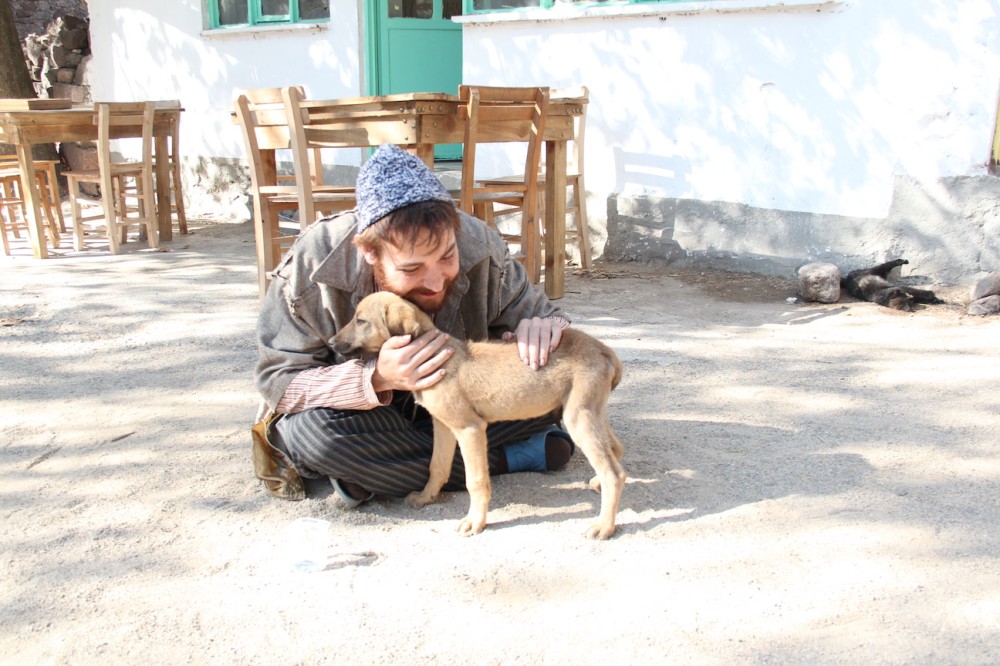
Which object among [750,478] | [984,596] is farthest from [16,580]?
[984,596]

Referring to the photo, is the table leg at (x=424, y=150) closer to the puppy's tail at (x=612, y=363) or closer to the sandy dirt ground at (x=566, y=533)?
the sandy dirt ground at (x=566, y=533)

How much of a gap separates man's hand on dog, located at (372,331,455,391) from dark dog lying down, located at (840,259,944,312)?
4.44m

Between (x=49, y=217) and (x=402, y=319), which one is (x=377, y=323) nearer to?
(x=402, y=319)

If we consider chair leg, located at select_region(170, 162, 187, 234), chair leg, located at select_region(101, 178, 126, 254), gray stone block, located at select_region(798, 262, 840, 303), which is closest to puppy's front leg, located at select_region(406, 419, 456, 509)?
gray stone block, located at select_region(798, 262, 840, 303)

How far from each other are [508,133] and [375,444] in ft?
11.4

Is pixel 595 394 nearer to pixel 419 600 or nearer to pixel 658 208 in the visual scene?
pixel 419 600

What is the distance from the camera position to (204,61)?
37.9ft

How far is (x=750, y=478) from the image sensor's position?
3.52 metres

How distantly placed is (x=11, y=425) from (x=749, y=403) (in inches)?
144

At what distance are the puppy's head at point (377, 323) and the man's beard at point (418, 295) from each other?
0.07 metres

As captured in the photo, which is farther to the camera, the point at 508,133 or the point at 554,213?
the point at 554,213

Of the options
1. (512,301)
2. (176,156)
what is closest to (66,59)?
(176,156)

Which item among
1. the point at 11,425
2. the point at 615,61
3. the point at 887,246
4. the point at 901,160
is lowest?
the point at 11,425

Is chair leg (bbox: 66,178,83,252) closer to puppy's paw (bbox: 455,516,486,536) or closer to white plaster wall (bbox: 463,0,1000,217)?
white plaster wall (bbox: 463,0,1000,217)
